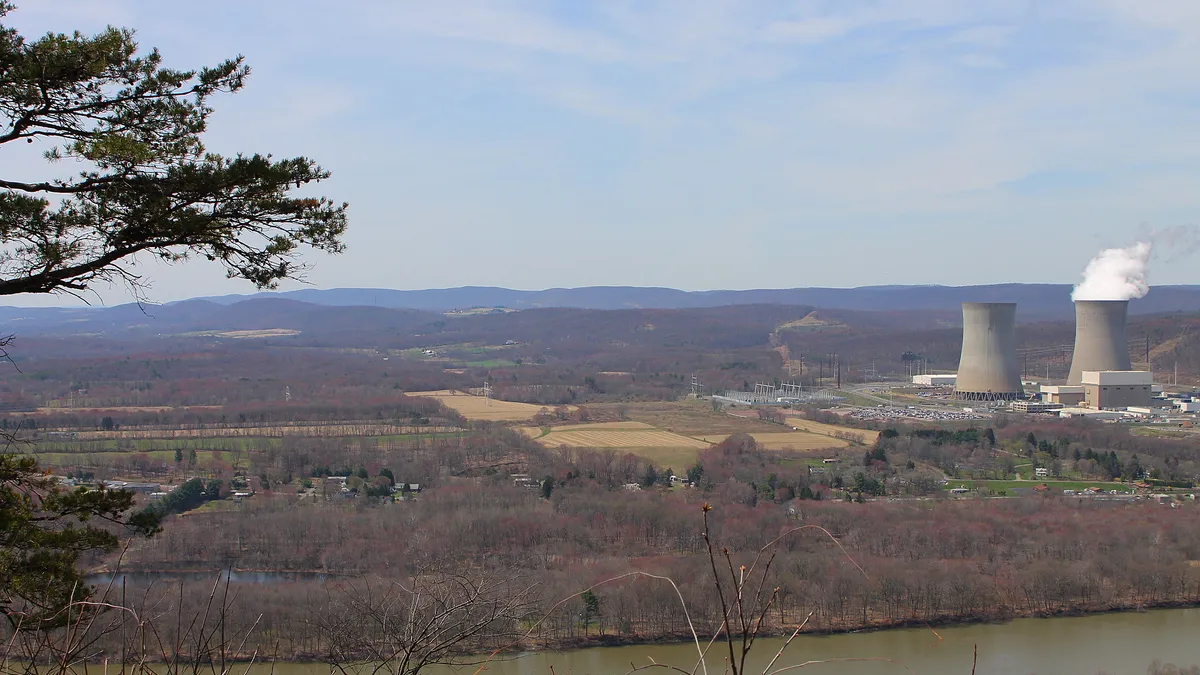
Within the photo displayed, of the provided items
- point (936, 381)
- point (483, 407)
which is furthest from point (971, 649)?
point (936, 381)

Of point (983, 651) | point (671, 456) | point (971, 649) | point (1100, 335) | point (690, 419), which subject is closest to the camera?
point (983, 651)

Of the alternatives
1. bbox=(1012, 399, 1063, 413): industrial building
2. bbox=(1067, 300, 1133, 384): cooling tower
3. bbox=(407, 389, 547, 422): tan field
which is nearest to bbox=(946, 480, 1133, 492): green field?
bbox=(1067, 300, 1133, 384): cooling tower

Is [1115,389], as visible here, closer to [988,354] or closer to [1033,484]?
[988,354]

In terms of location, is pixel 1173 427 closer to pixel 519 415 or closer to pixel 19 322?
pixel 519 415

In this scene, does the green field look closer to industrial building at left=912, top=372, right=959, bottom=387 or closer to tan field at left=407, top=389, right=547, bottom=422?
tan field at left=407, top=389, right=547, bottom=422

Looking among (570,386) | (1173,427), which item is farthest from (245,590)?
(570,386)
